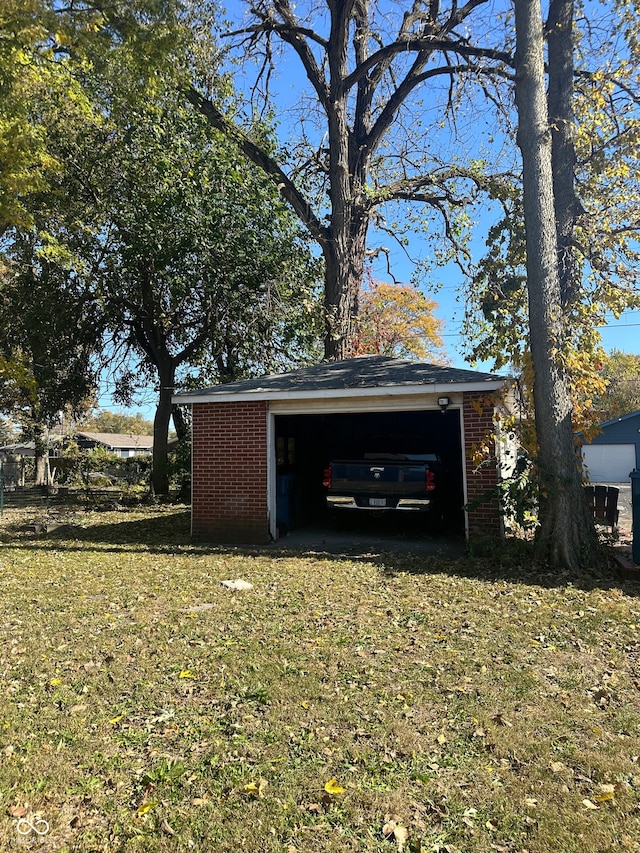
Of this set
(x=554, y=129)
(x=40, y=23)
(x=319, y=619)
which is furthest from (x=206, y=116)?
(x=319, y=619)

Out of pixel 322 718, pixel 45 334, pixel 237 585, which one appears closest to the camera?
pixel 322 718

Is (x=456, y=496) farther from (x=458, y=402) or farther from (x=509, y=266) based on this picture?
(x=509, y=266)

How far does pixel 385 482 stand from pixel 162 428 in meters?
11.9

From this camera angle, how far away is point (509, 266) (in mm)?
12711

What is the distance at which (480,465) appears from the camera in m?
8.52

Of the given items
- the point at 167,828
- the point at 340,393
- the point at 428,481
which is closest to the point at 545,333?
the point at 340,393

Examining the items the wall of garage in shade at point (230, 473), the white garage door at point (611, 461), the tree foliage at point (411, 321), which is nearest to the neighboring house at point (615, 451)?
the white garage door at point (611, 461)

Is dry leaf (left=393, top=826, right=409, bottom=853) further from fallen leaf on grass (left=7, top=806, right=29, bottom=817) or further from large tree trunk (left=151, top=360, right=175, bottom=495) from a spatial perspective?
large tree trunk (left=151, top=360, right=175, bottom=495)

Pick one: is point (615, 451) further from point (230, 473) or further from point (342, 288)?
point (230, 473)

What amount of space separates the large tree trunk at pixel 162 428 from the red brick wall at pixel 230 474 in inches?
345

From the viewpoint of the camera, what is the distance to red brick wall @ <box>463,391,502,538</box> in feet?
28.2

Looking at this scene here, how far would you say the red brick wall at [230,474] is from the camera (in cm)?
983

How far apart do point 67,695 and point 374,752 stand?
2.11 metres

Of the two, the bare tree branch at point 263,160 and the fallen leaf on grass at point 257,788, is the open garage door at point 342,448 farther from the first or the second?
the fallen leaf on grass at point 257,788
